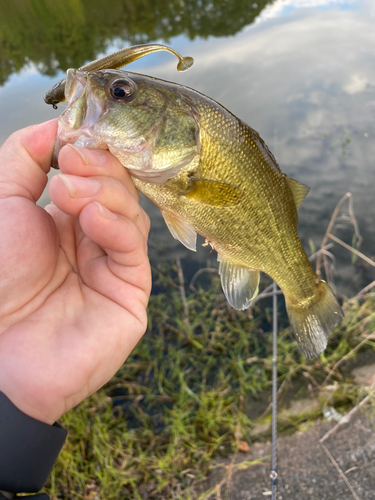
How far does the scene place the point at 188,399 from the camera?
3.66 meters

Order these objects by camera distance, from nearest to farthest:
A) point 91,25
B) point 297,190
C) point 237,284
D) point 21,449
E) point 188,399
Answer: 1. point 21,449
2. point 297,190
3. point 237,284
4. point 188,399
5. point 91,25

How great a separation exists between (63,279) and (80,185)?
0.58m

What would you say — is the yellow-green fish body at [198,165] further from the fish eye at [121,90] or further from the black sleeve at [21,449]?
the black sleeve at [21,449]

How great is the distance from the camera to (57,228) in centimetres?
179

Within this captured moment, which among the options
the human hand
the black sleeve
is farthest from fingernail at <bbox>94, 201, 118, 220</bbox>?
the black sleeve

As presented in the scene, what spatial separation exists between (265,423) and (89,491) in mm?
1790

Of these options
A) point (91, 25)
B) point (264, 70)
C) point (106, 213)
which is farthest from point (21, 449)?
point (91, 25)

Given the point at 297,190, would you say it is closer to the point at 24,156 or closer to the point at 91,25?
the point at 24,156

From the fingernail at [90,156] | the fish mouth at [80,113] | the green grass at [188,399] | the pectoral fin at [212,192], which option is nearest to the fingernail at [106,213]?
the fingernail at [90,156]

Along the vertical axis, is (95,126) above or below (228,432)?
above

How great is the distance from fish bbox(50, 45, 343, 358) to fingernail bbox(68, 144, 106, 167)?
0.20 feet

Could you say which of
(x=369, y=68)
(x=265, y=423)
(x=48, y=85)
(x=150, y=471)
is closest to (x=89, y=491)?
(x=150, y=471)

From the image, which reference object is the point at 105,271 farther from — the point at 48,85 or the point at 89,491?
the point at 48,85

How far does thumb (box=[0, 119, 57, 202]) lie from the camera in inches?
59.4
